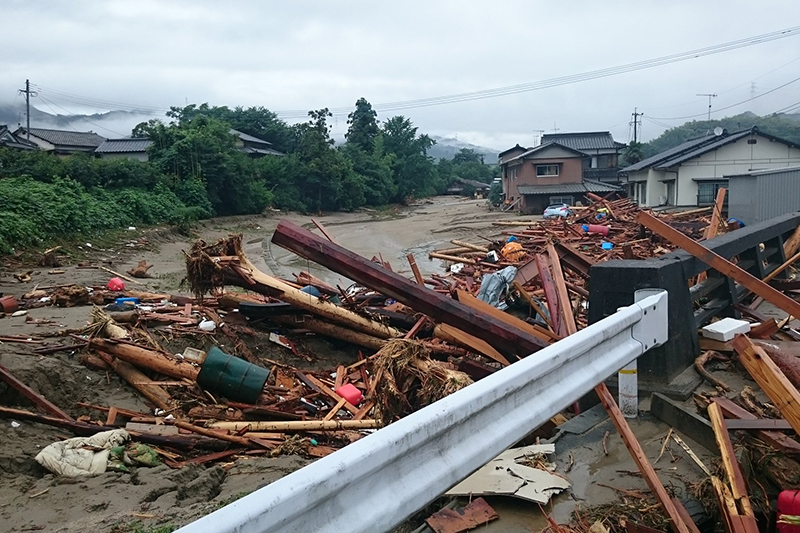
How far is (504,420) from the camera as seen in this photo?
2230 millimetres

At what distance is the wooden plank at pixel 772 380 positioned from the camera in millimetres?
2672

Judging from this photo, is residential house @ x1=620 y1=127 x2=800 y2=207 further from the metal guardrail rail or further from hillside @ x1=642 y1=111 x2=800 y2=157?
hillside @ x1=642 y1=111 x2=800 y2=157

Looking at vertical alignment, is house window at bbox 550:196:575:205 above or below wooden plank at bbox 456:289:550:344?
above

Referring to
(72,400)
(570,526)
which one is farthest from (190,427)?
(570,526)

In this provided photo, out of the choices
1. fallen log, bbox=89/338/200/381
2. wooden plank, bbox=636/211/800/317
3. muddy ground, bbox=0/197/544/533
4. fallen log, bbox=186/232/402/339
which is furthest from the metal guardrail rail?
fallen log, bbox=186/232/402/339

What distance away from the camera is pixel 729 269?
4.67 metres

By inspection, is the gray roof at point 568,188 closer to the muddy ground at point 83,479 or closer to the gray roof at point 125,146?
the gray roof at point 125,146

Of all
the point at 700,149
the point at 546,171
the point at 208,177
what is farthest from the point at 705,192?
the point at 208,177

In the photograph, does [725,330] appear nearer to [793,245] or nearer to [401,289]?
[401,289]

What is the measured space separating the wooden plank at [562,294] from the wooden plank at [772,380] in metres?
3.44

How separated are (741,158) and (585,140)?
92.7 feet

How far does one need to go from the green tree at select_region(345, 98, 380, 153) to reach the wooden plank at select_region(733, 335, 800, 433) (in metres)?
72.0

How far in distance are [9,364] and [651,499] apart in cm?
671

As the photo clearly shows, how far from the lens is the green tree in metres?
74.3
